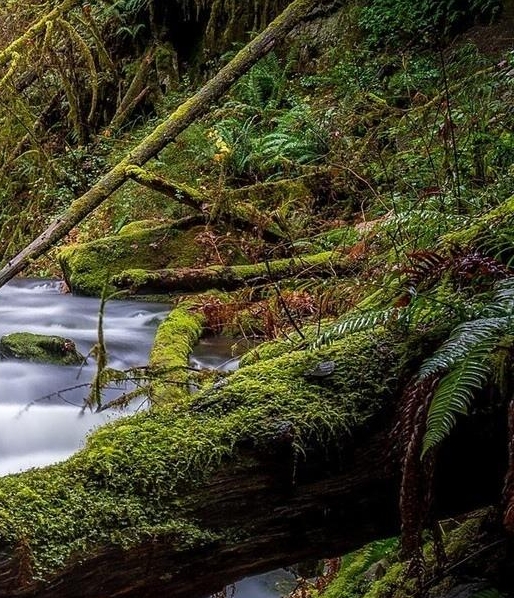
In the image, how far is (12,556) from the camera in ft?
4.86

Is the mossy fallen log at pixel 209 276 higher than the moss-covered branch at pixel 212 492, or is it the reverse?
the mossy fallen log at pixel 209 276

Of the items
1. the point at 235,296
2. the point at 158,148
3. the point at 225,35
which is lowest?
the point at 235,296

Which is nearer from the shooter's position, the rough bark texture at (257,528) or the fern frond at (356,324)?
the rough bark texture at (257,528)

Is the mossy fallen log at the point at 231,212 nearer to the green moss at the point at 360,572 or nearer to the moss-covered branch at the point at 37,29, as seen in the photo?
the moss-covered branch at the point at 37,29

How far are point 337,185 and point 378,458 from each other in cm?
598

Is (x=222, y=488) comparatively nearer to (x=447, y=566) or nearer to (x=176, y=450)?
(x=176, y=450)

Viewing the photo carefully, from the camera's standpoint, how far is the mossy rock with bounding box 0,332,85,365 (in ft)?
16.4

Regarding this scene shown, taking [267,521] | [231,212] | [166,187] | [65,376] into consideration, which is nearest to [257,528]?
[267,521]

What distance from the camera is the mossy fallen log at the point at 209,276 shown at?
5.66 meters

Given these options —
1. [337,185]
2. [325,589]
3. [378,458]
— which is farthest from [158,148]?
[378,458]

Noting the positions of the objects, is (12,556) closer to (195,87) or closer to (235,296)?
(235,296)

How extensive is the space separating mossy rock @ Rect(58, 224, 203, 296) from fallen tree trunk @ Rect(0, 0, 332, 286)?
5.72 ft

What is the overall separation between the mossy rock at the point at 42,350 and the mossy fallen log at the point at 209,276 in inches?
48.7

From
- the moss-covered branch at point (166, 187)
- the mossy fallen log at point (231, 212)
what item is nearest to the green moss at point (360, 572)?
the moss-covered branch at point (166, 187)
